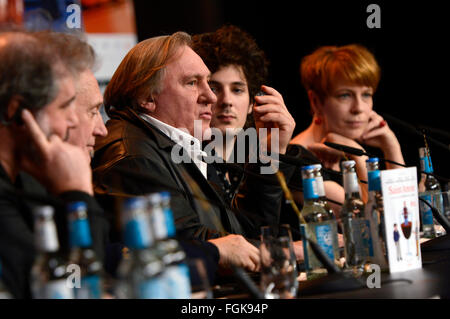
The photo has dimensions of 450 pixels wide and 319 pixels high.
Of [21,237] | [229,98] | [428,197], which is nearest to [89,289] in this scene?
[21,237]

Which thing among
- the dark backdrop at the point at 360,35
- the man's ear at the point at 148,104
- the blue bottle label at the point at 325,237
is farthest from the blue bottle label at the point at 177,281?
the dark backdrop at the point at 360,35

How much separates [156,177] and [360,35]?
2.27 meters

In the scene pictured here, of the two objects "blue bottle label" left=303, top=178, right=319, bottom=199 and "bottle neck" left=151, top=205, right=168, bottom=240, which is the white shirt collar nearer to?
"blue bottle label" left=303, top=178, right=319, bottom=199

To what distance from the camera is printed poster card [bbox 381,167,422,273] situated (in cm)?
138

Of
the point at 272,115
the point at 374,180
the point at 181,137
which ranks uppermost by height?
the point at 272,115

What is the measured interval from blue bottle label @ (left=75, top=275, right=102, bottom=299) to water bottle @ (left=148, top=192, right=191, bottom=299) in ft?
0.34

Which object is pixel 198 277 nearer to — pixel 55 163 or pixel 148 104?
pixel 55 163

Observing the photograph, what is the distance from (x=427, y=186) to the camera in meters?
2.05

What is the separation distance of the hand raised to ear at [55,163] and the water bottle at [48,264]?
0.79 ft

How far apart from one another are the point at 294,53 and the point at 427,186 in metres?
1.89

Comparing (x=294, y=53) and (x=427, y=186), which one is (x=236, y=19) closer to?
(x=294, y=53)

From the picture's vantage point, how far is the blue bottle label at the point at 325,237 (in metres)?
1.43

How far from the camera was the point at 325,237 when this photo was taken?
144cm

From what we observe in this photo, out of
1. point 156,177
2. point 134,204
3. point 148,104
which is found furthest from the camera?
point 148,104
